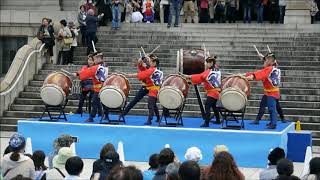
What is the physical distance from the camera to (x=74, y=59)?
25.0 metres

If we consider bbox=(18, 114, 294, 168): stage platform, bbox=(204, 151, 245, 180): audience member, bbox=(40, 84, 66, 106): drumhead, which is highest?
bbox=(204, 151, 245, 180): audience member

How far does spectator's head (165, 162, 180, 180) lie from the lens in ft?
26.5

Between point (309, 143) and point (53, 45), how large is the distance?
427 inches

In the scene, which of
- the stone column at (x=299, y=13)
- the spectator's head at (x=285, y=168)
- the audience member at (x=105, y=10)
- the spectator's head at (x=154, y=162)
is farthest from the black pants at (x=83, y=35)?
the spectator's head at (x=285, y=168)

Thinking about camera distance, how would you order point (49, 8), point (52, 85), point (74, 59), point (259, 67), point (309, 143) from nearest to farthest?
point (309, 143)
point (52, 85)
point (259, 67)
point (74, 59)
point (49, 8)

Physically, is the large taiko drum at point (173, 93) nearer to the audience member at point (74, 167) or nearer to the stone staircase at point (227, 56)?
the stone staircase at point (227, 56)

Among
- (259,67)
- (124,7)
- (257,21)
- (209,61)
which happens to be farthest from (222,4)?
(209,61)

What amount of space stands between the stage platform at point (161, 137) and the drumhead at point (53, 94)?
52 centimetres

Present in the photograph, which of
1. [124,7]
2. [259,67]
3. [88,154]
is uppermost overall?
[124,7]

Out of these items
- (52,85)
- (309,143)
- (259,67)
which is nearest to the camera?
(309,143)

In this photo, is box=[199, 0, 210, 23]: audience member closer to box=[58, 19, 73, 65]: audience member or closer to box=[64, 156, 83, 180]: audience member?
box=[58, 19, 73, 65]: audience member

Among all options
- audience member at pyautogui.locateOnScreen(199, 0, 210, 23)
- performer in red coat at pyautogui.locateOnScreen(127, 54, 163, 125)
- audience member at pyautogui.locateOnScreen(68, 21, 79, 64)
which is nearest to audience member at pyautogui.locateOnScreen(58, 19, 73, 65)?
audience member at pyautogui.locateOnScreen(68, 21, 79, 64)

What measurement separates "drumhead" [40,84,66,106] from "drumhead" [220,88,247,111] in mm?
3753

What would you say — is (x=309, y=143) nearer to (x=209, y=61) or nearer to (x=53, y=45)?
(x=209, y=61)
